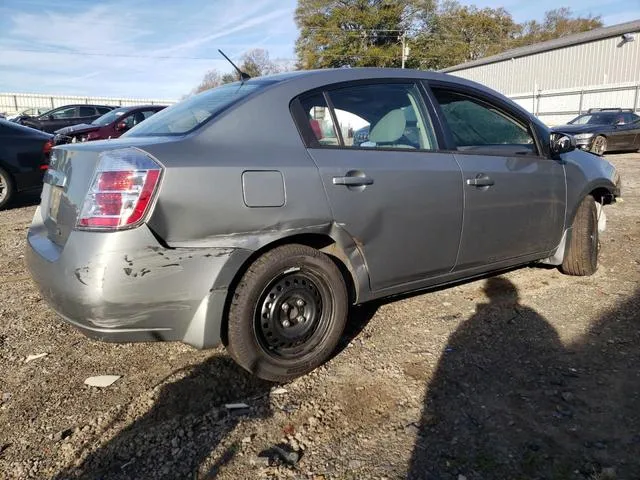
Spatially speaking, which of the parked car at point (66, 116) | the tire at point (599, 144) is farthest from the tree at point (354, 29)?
the tire at point (599, 144)

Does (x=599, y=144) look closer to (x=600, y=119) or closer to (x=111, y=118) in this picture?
(x=600, y=119)

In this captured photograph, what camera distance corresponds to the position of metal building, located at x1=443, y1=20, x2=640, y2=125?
26.9 m

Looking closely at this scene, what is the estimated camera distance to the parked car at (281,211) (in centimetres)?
224

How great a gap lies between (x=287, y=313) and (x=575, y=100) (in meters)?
30.4

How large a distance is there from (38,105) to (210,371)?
3890 centimetres

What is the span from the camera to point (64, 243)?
240 centimetres

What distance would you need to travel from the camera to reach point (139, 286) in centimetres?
223

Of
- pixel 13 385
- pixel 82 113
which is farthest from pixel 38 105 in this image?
pixel 13 385

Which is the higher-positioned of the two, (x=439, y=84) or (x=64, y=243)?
(x=439, y=84)

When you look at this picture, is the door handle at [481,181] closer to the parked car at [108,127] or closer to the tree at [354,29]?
the parked car at [108,127]

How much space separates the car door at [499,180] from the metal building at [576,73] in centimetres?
2574

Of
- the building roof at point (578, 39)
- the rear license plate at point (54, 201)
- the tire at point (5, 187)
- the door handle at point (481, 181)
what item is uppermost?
the building roof at point (578, 39)

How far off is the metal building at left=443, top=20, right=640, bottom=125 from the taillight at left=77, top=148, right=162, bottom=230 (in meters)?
28.3

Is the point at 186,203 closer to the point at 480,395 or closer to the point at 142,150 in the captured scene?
the point at 142,150
